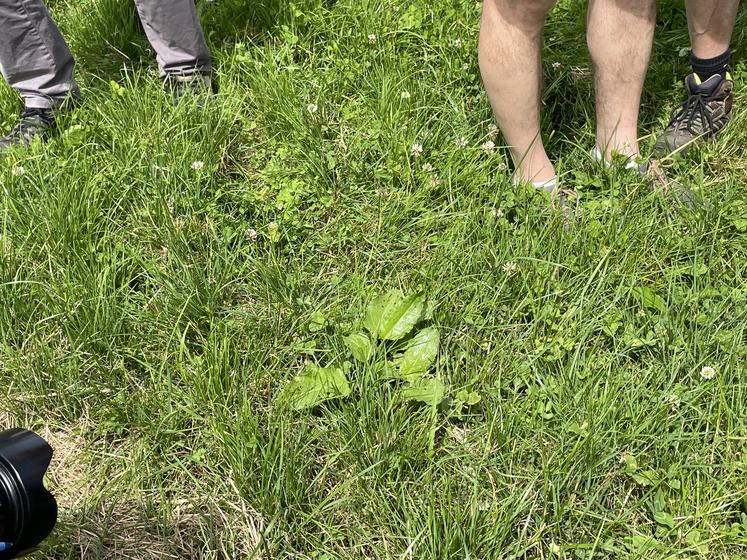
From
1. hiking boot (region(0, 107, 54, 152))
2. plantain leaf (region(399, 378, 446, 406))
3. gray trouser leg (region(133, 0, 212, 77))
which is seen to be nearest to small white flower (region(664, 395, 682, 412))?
plantain leaf (region(399, 378, 446, 406))

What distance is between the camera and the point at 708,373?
6.18 feet

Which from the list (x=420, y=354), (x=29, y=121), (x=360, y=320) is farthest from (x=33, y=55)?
(x=420, y=354)

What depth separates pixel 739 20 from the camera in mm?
3094

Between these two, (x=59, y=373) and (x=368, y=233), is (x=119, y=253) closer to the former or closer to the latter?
(x=59, y=373)

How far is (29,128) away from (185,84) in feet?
2.01

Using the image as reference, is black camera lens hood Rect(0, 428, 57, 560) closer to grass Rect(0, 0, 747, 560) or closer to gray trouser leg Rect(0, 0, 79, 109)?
grass Rect(0, 0, 747, 560)

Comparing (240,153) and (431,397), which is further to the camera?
(240,153)

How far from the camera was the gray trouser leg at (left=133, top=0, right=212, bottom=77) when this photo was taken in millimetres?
2807

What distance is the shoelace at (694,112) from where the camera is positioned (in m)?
2.68

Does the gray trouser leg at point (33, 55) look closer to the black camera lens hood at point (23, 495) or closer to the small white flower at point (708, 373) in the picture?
the black camera lens hood at point (23, 495)

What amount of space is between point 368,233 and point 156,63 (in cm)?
144

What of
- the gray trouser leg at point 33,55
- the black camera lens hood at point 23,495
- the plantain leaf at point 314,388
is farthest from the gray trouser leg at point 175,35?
the black camera lens hood at point 23,495

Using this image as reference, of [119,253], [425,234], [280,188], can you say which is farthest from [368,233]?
[119,253]

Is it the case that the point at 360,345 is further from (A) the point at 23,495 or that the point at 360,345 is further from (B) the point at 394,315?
(A) the point at 23,495
